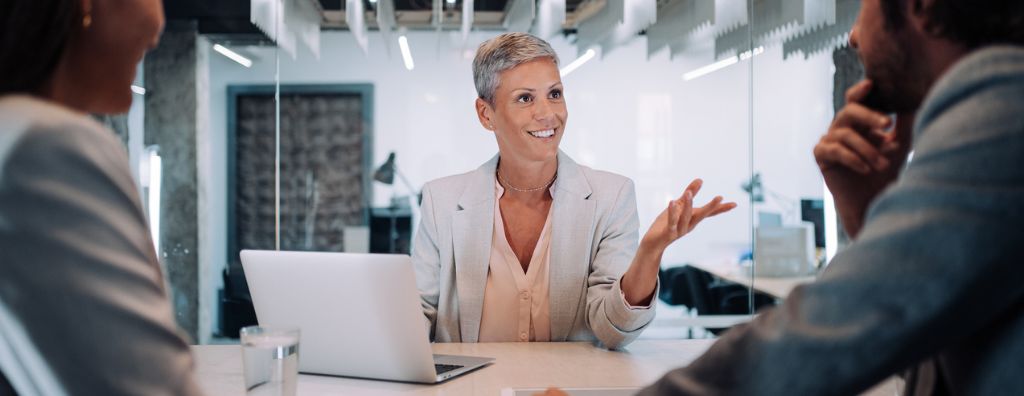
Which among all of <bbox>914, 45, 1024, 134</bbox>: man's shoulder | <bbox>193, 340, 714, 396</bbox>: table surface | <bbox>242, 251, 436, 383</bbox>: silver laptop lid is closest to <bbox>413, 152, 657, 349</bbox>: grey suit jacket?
<bbox>193, 340, 714, 396</bbox>: table surface

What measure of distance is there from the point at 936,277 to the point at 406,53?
4.91 m

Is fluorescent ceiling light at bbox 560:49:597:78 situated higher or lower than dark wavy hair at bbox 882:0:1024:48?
higher

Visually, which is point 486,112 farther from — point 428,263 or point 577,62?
point 577,62

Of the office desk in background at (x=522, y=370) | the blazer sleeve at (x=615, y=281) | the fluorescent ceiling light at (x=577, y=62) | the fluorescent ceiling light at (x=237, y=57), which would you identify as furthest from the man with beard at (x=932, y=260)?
the fluorescent ceiling light at (x=237, y=57)

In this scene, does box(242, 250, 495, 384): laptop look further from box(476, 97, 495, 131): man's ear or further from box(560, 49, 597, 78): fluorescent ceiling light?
box(560, 49, 597, 78): fluorescent ceiling light

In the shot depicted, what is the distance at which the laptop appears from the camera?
1.77m

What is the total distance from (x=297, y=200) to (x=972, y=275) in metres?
5.17

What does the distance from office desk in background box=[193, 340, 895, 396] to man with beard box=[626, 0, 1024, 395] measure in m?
0.87

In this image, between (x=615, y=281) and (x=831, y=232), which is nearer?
(x=615, y=281)

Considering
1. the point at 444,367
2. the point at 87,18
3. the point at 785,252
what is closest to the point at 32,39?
the point at 87,18

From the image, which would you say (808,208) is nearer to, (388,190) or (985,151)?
(388,190)

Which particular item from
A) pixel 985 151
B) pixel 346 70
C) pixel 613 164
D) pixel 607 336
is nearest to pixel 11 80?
pixel 985 151

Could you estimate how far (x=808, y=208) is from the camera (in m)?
5.48

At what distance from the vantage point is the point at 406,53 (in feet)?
17.8
